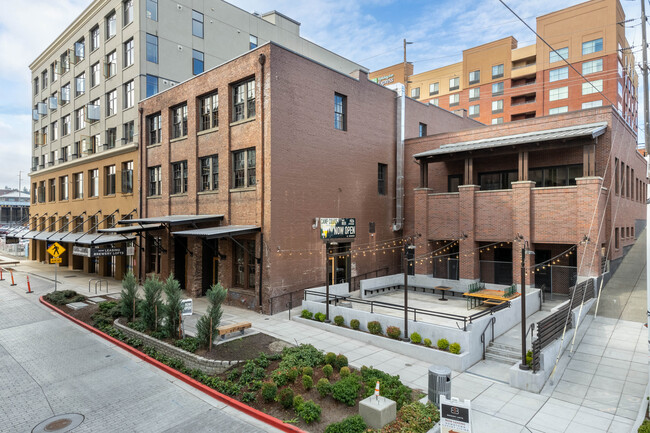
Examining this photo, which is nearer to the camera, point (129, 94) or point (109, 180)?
point (129, 94)

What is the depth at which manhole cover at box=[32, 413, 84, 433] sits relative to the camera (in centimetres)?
917

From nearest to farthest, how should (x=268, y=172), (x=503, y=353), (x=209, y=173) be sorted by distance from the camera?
(x=503, y=353)
(x=268, y=172)
(x=209, y=173)

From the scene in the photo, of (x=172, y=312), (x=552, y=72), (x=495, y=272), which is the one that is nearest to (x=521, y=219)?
(x=495, y=272)

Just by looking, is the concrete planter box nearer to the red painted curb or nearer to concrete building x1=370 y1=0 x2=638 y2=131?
the red painted curb

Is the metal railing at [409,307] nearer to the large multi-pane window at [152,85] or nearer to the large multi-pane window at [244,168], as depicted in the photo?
the large multi-pane window at [244,168]

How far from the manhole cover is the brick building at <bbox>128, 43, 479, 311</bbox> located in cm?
991

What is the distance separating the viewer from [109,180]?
3409 centimetres

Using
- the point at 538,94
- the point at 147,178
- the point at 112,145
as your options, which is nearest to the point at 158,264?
the point at 147,178

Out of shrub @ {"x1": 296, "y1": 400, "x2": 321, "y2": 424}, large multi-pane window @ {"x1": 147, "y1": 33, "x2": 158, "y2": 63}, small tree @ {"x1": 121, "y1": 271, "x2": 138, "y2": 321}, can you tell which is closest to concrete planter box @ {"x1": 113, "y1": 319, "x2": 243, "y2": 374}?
small tree @ {"x1": 121, "y1": 271, "x2": 138, "y2": 321}

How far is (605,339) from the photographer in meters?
15.1

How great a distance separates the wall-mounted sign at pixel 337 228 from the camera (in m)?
22.8

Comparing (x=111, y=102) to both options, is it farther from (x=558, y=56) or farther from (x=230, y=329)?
(x=558, y=56)

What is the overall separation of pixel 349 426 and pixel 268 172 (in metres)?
13.9

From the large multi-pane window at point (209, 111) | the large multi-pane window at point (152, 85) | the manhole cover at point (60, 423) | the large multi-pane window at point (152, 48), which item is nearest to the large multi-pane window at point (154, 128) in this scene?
the large multi-pane window at point (152, 85)
